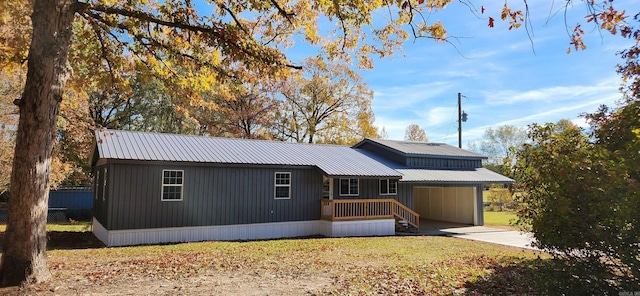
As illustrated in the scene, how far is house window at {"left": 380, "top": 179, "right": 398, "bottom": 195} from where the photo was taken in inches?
715

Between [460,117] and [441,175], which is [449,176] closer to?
[441,175]

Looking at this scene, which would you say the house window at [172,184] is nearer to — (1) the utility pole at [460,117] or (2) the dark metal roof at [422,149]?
(2) the dark metal roof at [422,149]

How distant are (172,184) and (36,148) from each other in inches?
289

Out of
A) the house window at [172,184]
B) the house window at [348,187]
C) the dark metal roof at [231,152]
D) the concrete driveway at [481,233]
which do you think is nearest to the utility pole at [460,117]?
the concrete driveway at [481,233]

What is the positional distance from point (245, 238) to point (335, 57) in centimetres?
817

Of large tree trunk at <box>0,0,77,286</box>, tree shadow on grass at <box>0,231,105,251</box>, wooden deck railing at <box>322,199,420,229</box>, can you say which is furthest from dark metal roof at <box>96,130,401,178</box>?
large tree trunk at <box>0,0,77,286</box>

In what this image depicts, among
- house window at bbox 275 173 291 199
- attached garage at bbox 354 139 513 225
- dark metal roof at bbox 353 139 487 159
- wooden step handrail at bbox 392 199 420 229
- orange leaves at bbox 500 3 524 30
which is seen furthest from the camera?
dark metal roof at bbox 353 139 487 159

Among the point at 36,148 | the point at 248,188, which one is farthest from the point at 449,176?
the point at 36,148

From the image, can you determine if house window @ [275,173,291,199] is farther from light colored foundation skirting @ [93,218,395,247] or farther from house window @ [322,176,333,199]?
house window @ [322,176,333,199]

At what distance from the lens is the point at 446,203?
74.8 feet

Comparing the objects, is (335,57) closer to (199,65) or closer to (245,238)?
(199,65)

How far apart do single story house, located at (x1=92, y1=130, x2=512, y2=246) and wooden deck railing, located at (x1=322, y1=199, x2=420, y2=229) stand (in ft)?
0.14

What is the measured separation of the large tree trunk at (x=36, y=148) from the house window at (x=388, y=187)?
13955mm

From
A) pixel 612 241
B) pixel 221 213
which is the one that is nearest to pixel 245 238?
pixel 221 213
